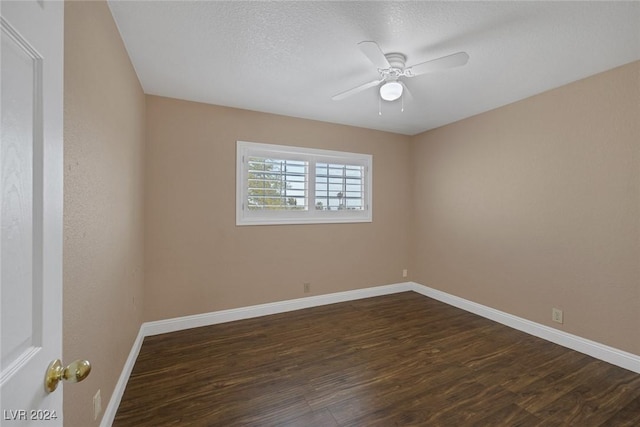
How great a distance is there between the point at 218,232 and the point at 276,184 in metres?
0.92

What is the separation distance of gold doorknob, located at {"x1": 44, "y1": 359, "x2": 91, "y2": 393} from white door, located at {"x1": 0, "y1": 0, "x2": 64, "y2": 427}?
0.02 meters

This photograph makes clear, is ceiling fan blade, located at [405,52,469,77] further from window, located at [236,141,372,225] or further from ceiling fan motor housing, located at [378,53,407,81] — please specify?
window, located at [236,141,372,225]

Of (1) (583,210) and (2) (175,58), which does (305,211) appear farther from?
(1) (583,210)

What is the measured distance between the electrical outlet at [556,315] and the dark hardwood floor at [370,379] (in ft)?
0.84

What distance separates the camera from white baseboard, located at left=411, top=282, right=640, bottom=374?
7.47 ft

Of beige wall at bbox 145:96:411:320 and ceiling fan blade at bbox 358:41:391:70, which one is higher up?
ceiling fan blade at bbox 358:41:391:70

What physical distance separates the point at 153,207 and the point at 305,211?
69.8 inches

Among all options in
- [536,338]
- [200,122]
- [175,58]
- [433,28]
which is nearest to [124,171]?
[175,58]

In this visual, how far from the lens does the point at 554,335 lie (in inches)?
107

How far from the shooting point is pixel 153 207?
2900 millimetres

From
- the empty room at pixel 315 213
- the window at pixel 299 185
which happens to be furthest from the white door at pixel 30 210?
the window at pixel 299 185

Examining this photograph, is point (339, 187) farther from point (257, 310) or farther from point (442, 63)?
point (442, 63)

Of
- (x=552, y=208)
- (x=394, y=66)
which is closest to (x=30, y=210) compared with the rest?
(x=394, y=66)

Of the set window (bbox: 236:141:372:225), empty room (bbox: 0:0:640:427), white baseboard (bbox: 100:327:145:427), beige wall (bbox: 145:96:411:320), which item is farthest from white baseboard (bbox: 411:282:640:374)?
white baseboard (bbox: 100:327:145:427)
